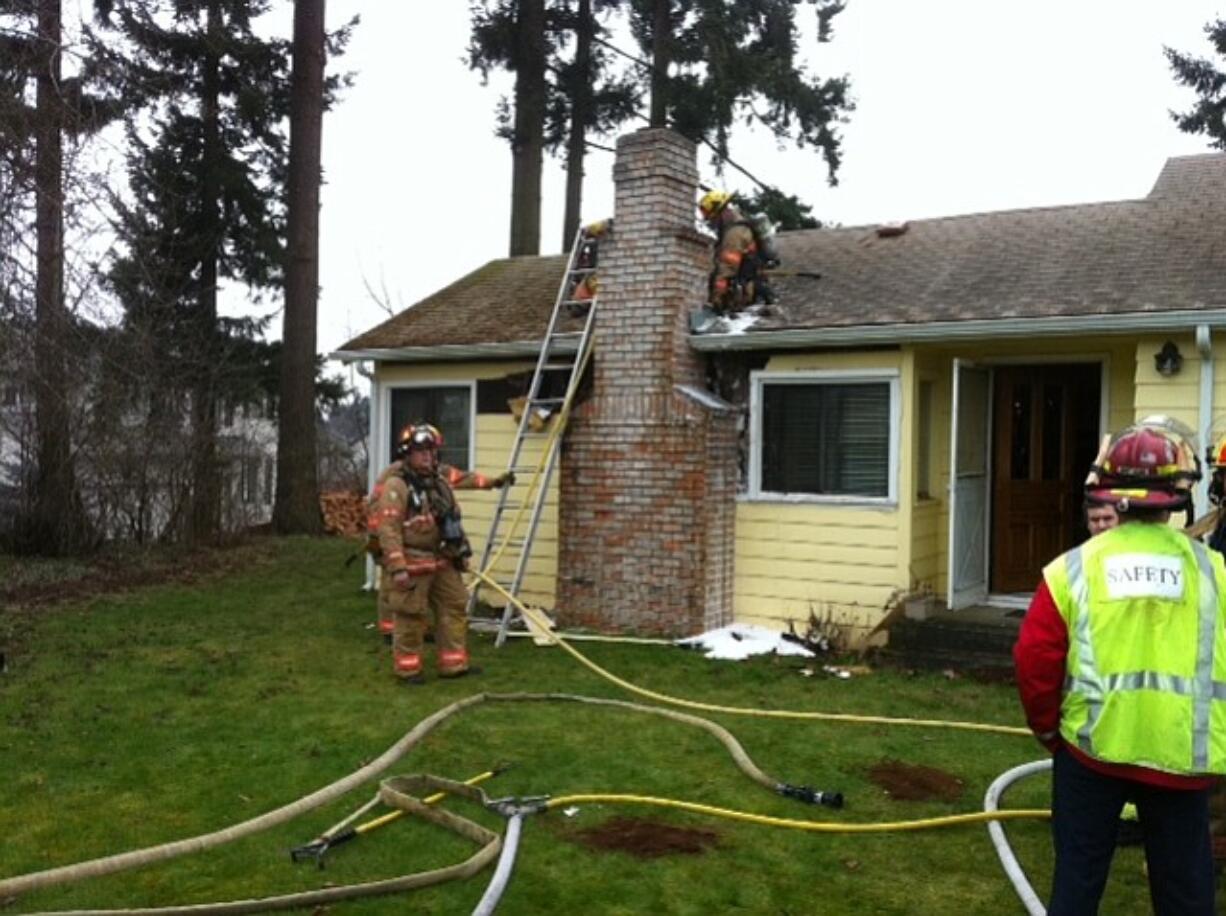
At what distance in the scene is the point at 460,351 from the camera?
10.6 metres

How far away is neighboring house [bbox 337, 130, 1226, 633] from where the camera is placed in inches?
346

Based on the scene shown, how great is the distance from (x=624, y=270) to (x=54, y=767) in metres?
5.88

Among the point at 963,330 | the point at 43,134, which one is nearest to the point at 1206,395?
the point at 963,330

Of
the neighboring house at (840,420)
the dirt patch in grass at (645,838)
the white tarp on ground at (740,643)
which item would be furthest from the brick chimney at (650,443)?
the dirt patch in grass at (645,838)

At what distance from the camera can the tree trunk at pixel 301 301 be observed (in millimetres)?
17828

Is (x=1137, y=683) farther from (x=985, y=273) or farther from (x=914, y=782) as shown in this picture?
(x=985, y=273)

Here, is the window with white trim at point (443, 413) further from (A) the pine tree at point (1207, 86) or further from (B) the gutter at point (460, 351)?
(A) the pine tree at point (1207, 86)

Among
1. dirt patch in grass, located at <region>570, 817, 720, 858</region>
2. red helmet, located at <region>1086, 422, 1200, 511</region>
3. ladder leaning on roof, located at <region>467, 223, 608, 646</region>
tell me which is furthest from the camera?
ladder leaning on roof, located at <region>467, 223, 608, 646</region>

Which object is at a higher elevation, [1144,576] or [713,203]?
[713,203]

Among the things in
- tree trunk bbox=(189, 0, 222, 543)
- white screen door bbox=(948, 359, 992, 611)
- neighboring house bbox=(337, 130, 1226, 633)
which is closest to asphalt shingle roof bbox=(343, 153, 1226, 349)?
neighboring house bbox=(337, 130, 1226, 633)

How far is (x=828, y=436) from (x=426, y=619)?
364 cm

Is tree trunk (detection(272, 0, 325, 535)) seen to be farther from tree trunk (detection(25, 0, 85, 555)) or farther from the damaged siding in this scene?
the damaged siding

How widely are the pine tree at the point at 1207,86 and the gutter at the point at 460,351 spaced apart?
18776mm

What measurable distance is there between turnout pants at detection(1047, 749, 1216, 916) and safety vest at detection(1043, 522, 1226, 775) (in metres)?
0.11
